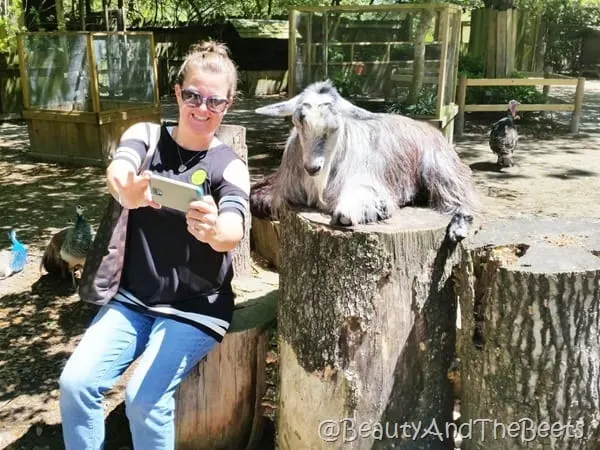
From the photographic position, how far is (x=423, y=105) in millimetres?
8617

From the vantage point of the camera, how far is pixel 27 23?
1348 centimetres

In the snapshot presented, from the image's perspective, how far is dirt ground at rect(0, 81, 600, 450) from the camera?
347 cm

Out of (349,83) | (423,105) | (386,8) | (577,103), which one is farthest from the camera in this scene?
(577,103)

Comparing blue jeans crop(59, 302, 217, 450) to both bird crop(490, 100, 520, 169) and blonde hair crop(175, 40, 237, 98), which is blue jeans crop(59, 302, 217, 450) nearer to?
blonde hair crop(175, 40, 237, 98)

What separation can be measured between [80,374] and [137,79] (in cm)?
773

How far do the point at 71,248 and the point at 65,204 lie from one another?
8.75ft

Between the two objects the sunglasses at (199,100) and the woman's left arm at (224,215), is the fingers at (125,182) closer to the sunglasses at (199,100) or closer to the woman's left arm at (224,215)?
the woman's left arm at (224,215)

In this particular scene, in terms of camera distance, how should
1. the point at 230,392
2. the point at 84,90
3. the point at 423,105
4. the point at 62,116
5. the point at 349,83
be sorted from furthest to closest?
the point at 62,116 < the point at 84,90 < the point at 423,105 < the point at 349,83 < the point at 230,392

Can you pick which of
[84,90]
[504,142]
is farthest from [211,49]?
[84,90]

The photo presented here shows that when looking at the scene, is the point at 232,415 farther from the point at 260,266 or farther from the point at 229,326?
the point at 260,266

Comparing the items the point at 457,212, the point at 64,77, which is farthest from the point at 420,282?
the point at 64,77

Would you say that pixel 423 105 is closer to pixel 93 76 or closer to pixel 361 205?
pixel 93 76

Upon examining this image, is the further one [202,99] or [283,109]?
[283,109]

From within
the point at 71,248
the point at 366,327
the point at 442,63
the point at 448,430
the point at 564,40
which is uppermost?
the point at 564,40
